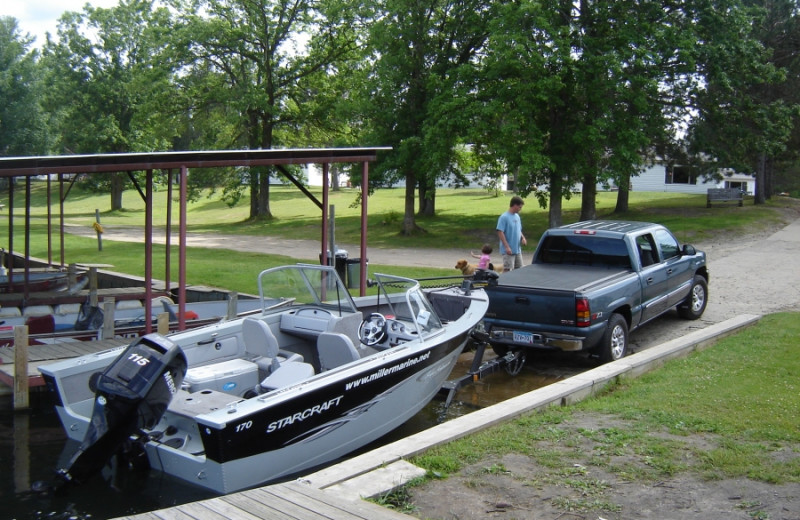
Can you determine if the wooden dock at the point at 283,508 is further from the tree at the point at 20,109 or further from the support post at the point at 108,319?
the tree at the point at 20,109

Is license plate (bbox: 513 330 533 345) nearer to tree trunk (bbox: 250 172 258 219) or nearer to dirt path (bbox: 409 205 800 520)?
dirt path (bbox: 409 205 800 520)

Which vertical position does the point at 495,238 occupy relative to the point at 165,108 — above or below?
below

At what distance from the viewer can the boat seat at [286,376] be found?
23.3 ft

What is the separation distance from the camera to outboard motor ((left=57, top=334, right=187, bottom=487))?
241 inches

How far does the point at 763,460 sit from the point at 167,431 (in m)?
4.84

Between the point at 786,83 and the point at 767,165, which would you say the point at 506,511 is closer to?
the point at 786,83

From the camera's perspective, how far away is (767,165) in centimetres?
3969

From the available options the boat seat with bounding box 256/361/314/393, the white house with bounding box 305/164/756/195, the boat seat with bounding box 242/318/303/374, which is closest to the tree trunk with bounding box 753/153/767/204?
→ the white house with bounding box 305/164/756/195

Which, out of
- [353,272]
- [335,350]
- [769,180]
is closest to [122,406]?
[335,350]

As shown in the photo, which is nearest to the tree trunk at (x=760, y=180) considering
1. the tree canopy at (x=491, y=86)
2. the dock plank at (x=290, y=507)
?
the tree canopy at (x=491, y=86)

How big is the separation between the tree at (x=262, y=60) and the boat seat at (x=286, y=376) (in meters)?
27.4

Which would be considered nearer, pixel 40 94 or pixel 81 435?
pixel 81 435

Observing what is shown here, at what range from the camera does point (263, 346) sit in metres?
8.14

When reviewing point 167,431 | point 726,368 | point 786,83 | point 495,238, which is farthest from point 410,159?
point 167,431
